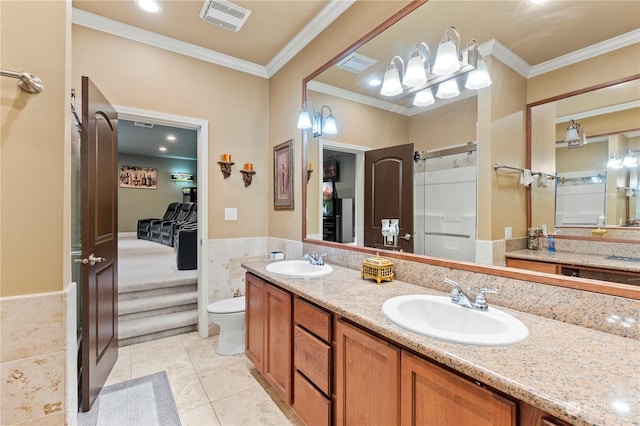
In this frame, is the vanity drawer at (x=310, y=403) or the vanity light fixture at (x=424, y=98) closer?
the vanity drawer at (x=310, y=403)

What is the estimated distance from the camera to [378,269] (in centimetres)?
166

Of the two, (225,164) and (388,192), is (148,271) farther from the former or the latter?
(388,192)

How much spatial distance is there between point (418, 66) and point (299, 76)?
1.38m

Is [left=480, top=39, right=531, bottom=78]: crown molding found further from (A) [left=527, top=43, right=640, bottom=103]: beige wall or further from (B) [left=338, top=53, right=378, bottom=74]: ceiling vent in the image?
(B) [left=338, top=53, right=378, bottom=74]: ceiling vent

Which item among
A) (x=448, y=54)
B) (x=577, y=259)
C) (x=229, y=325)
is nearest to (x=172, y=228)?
(x=229, y=325)

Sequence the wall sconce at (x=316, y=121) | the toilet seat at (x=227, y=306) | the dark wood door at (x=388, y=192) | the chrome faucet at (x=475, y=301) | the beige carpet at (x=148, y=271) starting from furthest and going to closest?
1. the beige carpet at (x=148, y=271)
2. the toilet seat at (x=227, y=306)
3. the wall sconce at (x=316, y=121)
4. the dark wood door at (x=388, y=192)
5. the chrome faucet at (x=475, y=301)

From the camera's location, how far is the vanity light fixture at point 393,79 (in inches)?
71.1

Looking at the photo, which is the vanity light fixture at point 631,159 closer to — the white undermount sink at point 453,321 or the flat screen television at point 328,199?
the white undermount sink at point 453,321

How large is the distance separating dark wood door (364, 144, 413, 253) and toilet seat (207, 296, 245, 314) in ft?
4.46

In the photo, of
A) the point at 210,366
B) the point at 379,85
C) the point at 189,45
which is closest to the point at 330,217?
the point at 379,85

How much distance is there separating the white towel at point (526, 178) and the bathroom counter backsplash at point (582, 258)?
1.03 ft

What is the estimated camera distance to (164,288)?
334 cm

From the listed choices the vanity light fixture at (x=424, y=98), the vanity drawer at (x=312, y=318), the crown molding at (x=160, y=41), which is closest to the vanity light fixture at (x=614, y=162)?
the vanity light fixture at (x=424, y=98)

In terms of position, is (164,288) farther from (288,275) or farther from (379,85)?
(379,85)
